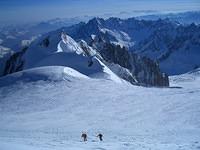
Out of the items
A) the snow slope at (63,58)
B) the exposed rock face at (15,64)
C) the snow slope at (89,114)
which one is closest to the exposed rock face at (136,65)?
the snow slope at (63,58)

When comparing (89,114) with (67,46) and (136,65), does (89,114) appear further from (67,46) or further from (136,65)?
(136,65)

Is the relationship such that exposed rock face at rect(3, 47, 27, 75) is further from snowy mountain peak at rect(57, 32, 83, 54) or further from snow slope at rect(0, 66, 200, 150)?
snow slope at rect(0, 66, 200, 150)

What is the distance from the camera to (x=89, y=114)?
4434 centimetres

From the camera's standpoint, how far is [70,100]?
2015 inches

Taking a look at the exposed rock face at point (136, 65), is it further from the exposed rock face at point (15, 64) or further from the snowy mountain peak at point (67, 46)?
the exposed rock face at point (15, 64)

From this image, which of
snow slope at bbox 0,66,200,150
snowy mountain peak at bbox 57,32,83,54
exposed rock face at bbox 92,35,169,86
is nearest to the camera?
snow slope at bbox 0,66,200,150

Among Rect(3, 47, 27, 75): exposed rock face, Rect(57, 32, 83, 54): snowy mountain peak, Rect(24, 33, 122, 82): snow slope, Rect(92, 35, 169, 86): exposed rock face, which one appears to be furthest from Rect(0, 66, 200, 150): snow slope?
Rect(92, 35, 169, 86): exposed rock face

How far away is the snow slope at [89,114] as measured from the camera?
3070 centimetres

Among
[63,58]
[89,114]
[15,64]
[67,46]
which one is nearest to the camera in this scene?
[89,114]

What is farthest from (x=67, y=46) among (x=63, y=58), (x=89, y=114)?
(x=89, y=114)

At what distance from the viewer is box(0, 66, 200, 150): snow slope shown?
101ft

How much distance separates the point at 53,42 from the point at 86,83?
44125mm

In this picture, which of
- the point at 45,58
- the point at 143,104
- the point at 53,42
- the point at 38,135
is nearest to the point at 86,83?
the point at 143,104

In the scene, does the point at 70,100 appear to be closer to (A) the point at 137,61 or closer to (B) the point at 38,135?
(B) the point at 38,135
